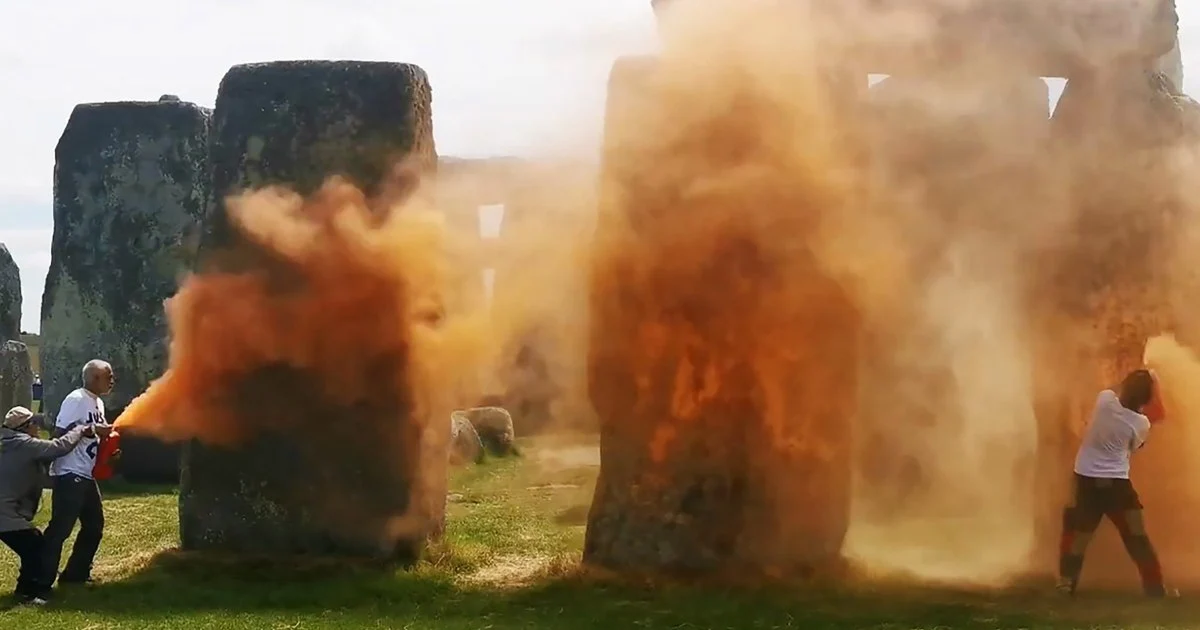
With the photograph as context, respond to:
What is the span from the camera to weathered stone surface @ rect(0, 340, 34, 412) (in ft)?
65.0

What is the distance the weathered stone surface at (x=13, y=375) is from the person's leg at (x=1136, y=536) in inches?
634

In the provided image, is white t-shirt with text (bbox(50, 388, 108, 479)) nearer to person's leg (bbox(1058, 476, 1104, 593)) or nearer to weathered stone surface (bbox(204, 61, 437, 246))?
weathered stone surface (bbox(204, 61, 437, 246))

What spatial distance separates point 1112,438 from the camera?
9266 mm

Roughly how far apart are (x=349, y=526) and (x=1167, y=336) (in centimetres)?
638

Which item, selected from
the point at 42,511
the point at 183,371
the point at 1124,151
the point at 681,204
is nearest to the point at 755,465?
the point at 681,204

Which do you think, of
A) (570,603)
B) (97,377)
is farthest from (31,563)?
(570,603)

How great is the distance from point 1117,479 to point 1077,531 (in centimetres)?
45

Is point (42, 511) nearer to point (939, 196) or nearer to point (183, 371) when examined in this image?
point (183, 371)

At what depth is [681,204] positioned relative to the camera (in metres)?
9.78

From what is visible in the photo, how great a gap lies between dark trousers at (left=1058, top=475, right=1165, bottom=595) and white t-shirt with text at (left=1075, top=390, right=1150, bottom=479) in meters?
0.08

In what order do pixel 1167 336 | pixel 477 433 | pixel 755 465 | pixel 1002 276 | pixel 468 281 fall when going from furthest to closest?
pixel 477 433 < pixel 1002 276 < pixel 468 281 < pixel 1167 336 < pixel 755 465

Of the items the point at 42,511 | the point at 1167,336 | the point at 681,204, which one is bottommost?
the point at 42,511

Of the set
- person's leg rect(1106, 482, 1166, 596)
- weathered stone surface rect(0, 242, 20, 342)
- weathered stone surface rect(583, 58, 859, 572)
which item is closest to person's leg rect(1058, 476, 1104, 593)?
person's leg rect(1106, 482, 1166, 596)

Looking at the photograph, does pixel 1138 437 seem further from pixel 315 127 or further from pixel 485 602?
pixel 315 127
